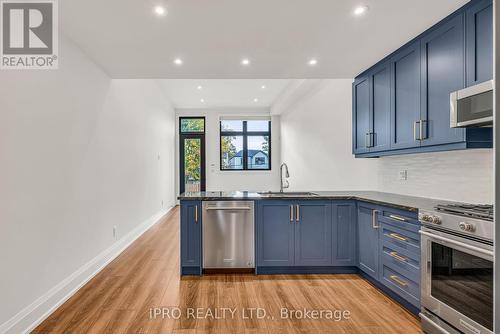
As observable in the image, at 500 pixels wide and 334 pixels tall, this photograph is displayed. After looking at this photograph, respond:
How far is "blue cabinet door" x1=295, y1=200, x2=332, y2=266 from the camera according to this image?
10.7ft

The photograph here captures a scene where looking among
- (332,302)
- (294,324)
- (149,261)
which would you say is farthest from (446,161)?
(149,261)

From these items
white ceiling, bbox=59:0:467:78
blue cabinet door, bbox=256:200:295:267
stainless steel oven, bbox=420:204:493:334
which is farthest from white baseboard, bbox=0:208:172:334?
stainless steel oven, bbox=420:204:493:334

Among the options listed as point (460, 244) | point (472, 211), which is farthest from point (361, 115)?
point (460, 244)

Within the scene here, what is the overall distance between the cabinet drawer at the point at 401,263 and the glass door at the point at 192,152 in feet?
22.8

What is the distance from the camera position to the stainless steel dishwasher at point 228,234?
325 centimetres

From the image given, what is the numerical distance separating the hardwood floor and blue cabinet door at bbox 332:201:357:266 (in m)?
0.21

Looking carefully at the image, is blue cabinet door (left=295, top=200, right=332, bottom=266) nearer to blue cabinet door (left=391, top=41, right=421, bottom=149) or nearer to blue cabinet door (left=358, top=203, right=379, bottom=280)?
blue cabinet door (left=358, top=203, right=379, bottom=280)

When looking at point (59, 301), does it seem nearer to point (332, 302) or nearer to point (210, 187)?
point (332, 302)

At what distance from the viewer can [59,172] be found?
2.61 m

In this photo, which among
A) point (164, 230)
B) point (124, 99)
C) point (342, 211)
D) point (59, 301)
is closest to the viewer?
point (59, 301)

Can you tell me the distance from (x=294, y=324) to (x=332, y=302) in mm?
556

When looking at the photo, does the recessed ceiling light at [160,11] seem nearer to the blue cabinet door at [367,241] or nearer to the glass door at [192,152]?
the blue cabinet door at [367,241]

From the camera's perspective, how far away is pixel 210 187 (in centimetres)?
898

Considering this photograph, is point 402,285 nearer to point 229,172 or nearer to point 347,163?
point 347,163
